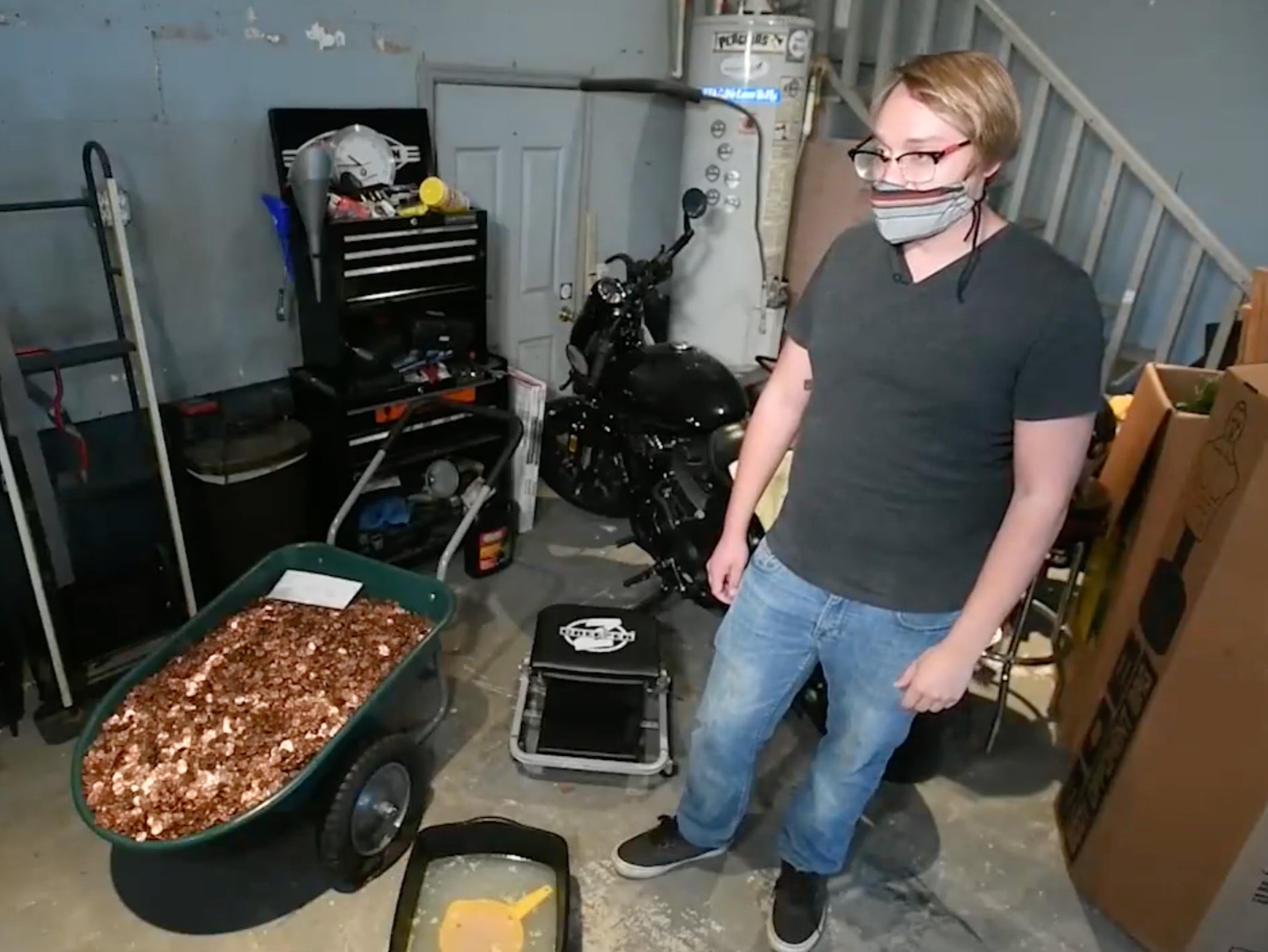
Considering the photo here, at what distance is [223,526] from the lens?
7.59 feet

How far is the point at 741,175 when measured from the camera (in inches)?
130

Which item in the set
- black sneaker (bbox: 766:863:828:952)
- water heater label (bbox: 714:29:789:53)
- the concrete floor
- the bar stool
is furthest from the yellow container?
black sneaker (bbox: 766:863:828:952)

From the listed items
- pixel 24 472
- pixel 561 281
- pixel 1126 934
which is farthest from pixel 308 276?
pixel 1126 934

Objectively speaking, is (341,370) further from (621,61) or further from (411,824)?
(621,61)

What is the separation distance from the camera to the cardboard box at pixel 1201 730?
1485 millimetres

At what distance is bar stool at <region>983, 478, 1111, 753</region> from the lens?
2.01 m

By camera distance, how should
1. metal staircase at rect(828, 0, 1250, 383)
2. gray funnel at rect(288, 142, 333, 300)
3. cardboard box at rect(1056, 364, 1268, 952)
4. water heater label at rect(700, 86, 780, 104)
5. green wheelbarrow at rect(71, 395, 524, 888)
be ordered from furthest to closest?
water heater label at rect(700, 86, 780, 104)
metal staircase at rect(828, 0, 1250, 383)
gray funnel at rect(288, 142, 333, 300)
green wheelbarrow at rect(71, 395, 524, 888)
cardboard box at rect(1056, 364, 1268, 952)

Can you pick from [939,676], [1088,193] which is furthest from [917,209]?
[1088,193]

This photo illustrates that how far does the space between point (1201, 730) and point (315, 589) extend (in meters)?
1.78

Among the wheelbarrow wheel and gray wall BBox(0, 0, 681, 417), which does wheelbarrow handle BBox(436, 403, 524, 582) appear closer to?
the wheelbarrow wheel

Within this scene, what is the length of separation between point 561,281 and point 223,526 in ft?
5.36

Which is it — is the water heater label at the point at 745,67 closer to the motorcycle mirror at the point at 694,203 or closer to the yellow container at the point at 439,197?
the motorcycle mirror at the point at 694,203

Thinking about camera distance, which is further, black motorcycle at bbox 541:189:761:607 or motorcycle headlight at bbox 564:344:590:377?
motorcycle headlight at bbox 564:344:590:377

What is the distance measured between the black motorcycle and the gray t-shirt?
884mm
